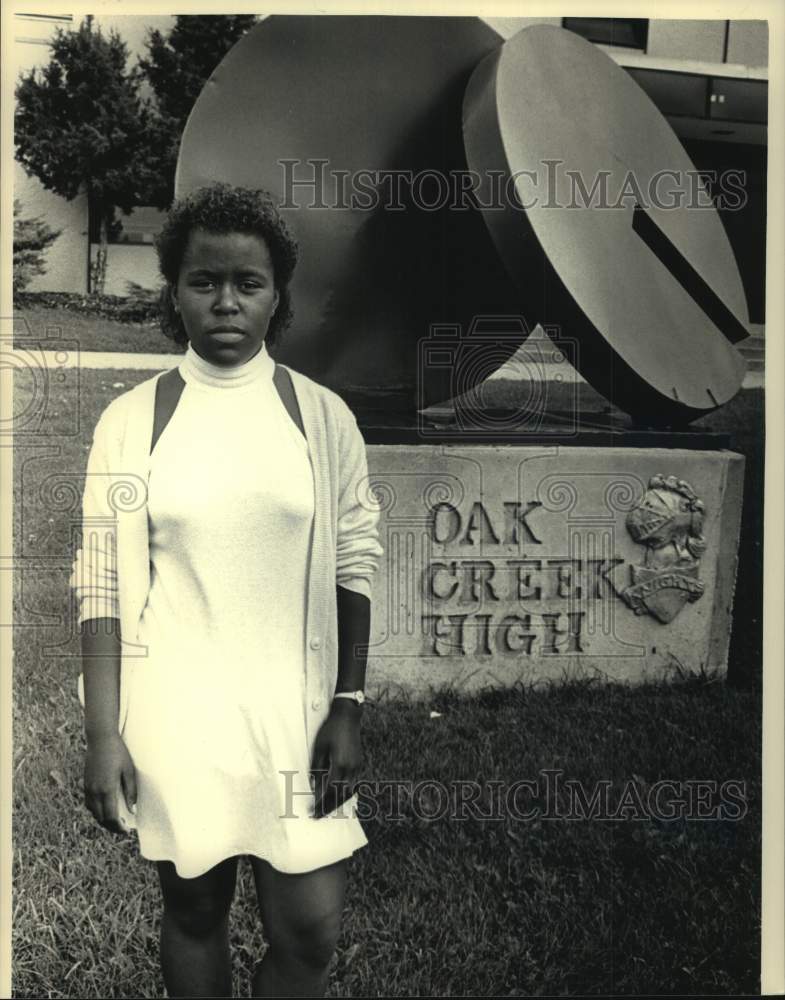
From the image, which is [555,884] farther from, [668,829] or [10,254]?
[10,254]

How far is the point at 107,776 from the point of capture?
228 centimetres

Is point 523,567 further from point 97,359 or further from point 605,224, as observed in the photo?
point 97,359

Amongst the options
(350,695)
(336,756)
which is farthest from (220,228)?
(336,756)

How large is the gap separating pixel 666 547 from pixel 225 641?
142cm

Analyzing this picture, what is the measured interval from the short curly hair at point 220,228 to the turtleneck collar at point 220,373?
0.44 ft

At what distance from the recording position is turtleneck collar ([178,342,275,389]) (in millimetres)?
2357

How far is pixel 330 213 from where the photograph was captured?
116 inches

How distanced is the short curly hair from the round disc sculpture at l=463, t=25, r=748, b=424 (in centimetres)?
79

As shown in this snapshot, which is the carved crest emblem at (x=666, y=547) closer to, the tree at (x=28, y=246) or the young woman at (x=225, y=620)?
the young woman at (x=225, y=620)

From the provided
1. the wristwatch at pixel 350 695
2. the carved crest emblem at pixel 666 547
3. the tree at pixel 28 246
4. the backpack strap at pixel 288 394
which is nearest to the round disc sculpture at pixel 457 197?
the carved crest emblem at pixel 666 547

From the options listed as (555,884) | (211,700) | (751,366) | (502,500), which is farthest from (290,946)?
(751,366)

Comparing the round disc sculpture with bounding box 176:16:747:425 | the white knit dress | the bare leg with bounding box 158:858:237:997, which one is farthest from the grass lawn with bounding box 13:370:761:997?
the round disc sculpture with bounding box 176:16:747:425

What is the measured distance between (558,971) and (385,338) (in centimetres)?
182

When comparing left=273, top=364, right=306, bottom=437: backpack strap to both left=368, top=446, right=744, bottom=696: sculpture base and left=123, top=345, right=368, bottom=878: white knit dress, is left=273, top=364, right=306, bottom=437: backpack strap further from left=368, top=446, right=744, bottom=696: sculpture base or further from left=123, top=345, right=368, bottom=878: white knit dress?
left=368, top=446, right=744, bottom=696: sculpture base
